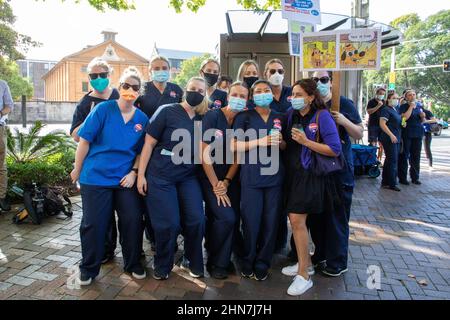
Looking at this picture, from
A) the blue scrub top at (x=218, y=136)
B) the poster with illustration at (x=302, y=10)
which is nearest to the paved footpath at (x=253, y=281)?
the blue scrub top at (x=218, y=136)

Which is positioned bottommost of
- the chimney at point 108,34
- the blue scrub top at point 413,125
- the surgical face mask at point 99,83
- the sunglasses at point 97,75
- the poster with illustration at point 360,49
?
the blue scrub top at point 413,125

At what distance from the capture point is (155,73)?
13.7 feet

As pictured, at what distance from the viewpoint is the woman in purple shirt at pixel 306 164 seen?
3.29 m

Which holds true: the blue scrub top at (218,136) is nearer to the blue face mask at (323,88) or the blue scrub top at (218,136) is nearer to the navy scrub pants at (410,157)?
the blue face mask at (323,88)

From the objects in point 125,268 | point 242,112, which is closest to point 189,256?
point 125,268

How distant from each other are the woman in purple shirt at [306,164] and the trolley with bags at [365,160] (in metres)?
5.83

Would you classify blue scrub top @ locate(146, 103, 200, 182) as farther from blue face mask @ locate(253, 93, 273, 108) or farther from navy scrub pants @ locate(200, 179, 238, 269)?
blue face mask @ locate(253, 93, 273, 108)

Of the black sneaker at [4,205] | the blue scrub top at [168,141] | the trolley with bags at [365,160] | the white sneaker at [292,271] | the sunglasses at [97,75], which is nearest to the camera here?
the blue scrub top at [168,141]

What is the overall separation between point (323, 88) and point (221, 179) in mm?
1298

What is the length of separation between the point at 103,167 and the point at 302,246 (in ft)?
6.16

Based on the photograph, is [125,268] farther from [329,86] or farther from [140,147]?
[329,86]

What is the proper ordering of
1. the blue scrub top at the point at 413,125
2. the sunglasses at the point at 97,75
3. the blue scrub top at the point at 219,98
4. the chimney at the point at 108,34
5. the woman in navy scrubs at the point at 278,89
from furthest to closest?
the chimney at the point at 108,34, the blue scrub top at the point at 413,125, the blue scrub top at the point at 219,98, the woman in navy scrubs at the point at 278,89, the sunglasses at the point at 97,75

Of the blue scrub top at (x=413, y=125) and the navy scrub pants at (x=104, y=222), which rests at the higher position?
the blue scrub top at (x=413, y=125)

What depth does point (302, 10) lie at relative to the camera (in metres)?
4.85
